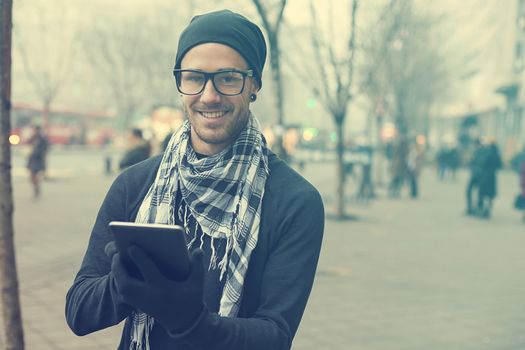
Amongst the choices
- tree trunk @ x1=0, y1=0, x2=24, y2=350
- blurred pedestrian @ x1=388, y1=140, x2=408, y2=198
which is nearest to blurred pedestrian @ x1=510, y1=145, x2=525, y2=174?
blurred pedestrian @ x1=388, y1=140, x2=408, y2=198

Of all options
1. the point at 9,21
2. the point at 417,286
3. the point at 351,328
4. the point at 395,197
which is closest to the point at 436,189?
the point at 395,197

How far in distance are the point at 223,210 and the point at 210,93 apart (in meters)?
0.32

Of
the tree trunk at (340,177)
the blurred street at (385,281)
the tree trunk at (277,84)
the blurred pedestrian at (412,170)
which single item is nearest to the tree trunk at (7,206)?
the blurred street at (385,281)

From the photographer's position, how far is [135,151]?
35.2 feet

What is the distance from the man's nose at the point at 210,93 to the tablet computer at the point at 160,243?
1.73 feet

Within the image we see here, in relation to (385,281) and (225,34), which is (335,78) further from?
(225,34)

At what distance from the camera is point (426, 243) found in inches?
413

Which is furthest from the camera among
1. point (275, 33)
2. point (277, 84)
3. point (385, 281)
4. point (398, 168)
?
point (398, 168)

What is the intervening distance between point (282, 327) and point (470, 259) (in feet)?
25.9

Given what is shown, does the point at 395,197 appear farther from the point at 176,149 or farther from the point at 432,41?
the point at 176,149

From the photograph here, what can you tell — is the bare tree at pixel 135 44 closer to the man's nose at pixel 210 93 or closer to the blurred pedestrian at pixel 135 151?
the blurred pedestrian at pixel 135 151

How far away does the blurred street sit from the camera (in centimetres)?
529

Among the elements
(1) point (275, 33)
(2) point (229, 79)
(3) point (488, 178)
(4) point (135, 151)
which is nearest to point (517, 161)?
(3) point (488, 178)

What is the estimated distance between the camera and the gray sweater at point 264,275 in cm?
170
